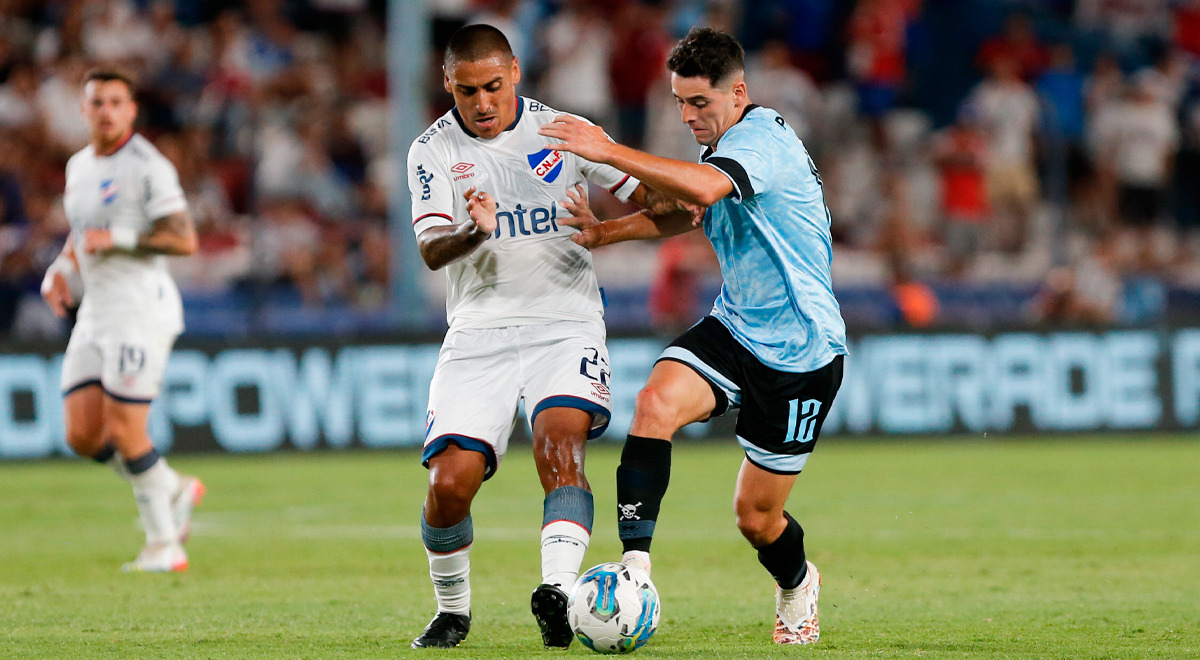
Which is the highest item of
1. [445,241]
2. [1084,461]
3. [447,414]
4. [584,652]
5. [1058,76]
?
[1058,76]

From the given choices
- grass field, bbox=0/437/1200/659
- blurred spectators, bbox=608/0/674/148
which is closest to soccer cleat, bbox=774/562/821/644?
grass field, bbox=0/437/1200/659

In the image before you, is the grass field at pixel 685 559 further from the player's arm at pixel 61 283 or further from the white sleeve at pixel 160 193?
the white sleeve at pixel 160 193

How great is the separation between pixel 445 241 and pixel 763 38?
45.9 ft

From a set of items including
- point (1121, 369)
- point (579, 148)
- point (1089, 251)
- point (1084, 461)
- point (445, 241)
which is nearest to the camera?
point (579, 148)

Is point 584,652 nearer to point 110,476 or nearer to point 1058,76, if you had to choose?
point 110,476

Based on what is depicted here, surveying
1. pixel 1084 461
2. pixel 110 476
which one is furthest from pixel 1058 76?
pixel 110 476

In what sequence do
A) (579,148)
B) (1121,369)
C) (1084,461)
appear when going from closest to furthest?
(579,148), (1084,461), (1121,369)

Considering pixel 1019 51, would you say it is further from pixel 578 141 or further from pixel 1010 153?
pixel 578 141

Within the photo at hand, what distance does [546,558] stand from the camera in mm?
5273

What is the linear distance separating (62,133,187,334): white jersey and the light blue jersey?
388 centimetres

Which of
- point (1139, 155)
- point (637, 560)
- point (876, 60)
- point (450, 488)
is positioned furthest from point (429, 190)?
point (1139, 155)

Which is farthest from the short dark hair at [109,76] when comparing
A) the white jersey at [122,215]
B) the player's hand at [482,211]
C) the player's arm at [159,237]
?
the player's hand at [482,211]

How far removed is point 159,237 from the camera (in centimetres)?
825

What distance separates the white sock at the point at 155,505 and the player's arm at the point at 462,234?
3.43 m
